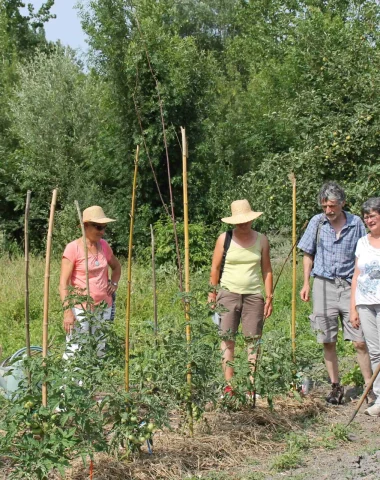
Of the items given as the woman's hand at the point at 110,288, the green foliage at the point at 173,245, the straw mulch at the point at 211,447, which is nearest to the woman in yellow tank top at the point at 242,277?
the straw mulch at the point at 211,447

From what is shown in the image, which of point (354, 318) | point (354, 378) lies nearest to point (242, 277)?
point (354, 318)

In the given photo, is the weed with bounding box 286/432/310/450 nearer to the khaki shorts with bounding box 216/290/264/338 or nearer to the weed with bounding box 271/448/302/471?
the weed with bounding box 271/448/302/471

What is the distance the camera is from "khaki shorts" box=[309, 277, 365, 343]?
552 centimetres

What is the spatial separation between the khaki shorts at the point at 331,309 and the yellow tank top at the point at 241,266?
22.9 inches

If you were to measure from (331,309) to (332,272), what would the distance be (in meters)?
0.29

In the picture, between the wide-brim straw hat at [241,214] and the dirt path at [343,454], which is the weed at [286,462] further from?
the wide-brim straw hat at [241,214]

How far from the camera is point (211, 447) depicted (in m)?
4.43

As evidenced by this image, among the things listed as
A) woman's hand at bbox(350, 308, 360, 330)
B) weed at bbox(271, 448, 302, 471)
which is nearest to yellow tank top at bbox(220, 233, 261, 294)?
woman's hand at bbox(350, 308, 360, 330)

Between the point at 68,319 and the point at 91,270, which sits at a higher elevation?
the point at 91,270

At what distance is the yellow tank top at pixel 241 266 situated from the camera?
5.34 metres

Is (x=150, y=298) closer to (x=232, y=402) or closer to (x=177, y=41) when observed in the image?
(x=232, y=402)

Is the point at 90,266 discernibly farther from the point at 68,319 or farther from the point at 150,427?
the point at 150,427

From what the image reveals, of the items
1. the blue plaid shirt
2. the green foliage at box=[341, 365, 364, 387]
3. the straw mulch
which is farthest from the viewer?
the green foliage at box=[341, 365, 364, 387]

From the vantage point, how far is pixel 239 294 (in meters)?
5.38
